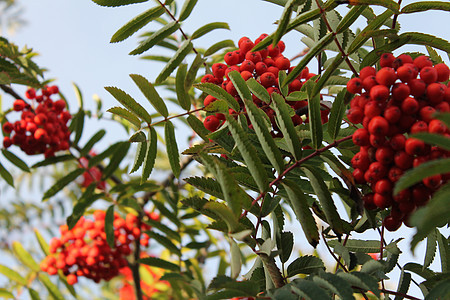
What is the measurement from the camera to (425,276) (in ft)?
5.14

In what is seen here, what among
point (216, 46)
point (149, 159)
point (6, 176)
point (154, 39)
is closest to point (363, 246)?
A: point (149, 159)

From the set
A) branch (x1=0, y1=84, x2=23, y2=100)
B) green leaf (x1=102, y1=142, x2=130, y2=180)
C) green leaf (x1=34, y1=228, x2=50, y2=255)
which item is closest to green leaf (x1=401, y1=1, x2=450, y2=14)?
green leaf (x1=102, y1=142, x2=130, y2=180)

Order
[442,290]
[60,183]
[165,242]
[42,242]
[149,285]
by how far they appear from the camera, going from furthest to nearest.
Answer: [149,285], [42,242], [165,242], [60,183], [442,290]

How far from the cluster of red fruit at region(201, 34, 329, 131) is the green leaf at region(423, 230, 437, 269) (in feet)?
1.85

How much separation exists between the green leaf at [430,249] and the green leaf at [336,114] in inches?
18.7

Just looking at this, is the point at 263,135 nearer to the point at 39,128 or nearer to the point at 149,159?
the point at 149,159

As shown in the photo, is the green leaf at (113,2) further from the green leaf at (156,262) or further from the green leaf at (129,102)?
the green leaf at (156,262)

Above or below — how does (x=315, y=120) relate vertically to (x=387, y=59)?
below

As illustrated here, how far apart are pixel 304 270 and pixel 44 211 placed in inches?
176

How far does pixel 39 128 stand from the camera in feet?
10.2

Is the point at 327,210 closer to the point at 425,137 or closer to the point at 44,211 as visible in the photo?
the point at 425,137


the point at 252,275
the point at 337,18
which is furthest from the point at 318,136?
the point at 252,275

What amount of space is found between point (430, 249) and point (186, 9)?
1.38 meters

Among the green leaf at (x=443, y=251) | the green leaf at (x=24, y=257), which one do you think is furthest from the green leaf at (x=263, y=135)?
the green leaf at (x=24, y=257)
